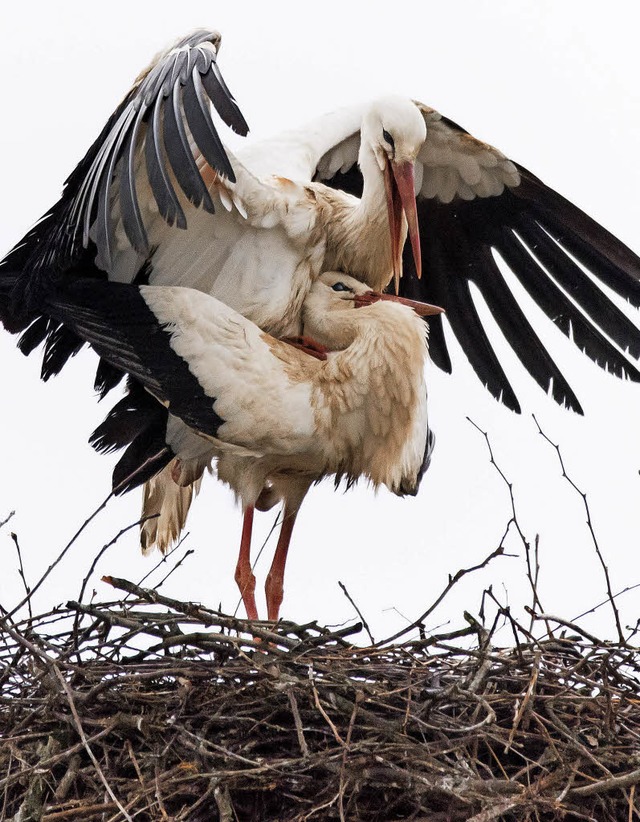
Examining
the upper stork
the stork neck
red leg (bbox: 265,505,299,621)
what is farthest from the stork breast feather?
red leg (bbox: 265,505,299,621)

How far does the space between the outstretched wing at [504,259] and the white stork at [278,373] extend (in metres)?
0.76

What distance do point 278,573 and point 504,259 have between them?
1346 mm

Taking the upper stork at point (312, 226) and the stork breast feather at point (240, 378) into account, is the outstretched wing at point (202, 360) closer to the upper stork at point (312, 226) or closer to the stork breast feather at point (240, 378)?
the stork breast feather at point (240, 378)

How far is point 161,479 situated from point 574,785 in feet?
6.82

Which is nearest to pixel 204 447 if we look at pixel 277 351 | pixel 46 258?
pixel 277 351

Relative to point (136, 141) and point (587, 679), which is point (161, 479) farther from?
point (587, 679)

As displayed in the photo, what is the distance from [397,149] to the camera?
411cm

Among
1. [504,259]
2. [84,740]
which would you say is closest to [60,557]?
[84,740]

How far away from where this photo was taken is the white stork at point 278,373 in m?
3.78

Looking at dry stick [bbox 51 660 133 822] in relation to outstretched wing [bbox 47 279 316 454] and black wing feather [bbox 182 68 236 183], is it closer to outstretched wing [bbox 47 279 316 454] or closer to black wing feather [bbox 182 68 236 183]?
outstretched wing [bbox 47 279 316 454]

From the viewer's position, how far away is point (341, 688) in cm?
307

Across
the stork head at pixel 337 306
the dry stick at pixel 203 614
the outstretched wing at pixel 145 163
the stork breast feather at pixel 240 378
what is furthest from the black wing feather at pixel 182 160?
the dry stick at pixel 203 614

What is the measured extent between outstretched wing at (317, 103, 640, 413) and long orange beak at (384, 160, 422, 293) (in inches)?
15.9

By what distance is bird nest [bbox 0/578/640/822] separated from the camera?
115 inches
